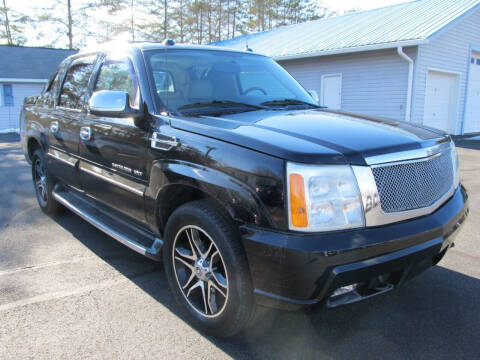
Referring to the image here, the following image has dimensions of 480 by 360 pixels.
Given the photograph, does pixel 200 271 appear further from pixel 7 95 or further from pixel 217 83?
pixel 7 95

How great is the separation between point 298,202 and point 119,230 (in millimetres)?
1896

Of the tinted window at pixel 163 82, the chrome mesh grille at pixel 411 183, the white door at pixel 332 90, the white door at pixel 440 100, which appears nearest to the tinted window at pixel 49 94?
the tinted window at pixel 163 82

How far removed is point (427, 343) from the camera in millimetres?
2533

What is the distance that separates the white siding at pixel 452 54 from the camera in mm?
13305

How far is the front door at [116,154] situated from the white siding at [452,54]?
38.5 feet

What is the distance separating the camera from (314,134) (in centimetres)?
239

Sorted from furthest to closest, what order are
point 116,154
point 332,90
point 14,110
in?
point 14,110
point 332,90
point 116,154

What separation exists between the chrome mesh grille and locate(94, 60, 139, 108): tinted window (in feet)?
6.23

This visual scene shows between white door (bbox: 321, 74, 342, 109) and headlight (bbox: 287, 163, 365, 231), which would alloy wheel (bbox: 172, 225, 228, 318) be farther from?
white door (bbox: 321, 74, 342, 109)

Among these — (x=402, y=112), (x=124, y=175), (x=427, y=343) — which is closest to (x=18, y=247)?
(x=124, y=175)

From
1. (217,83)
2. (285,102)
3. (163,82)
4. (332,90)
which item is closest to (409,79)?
(332,90)

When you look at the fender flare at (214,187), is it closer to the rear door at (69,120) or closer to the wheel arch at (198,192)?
the wheel arch at (198,192)

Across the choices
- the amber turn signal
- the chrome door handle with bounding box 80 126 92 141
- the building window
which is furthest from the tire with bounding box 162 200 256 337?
the building window

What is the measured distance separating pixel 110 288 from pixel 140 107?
4.87 ft
